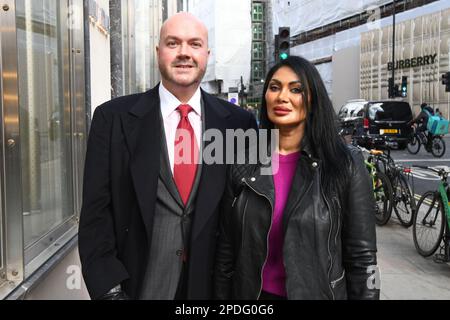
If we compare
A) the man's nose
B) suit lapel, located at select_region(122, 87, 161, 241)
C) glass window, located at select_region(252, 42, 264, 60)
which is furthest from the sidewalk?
glass window, located at select_region(252, 42, 264, 60)

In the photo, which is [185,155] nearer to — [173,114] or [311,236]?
[173,114]

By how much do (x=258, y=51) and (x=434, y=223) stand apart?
217 ft

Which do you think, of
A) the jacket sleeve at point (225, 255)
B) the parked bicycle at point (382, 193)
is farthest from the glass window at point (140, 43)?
the jacket sleeve at point (225, 255)

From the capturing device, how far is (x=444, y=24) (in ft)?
91.1

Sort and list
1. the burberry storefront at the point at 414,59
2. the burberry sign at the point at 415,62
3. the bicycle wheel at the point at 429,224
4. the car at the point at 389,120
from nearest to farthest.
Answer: the bicycle wheel at the point at 429,224 → the car at the point at 389,120 → the burberry storefront at the point at 414,59 → the burberry sign at the point at 415,62

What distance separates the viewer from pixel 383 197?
6.66 metres

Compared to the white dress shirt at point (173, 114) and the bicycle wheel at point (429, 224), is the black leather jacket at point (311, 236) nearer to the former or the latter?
the white dress shirt at point (173, 114)

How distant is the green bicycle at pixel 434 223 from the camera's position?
475 centimetres

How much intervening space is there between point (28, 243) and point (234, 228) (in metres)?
1.29

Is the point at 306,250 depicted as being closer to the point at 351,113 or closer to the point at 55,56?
the point at 55,56

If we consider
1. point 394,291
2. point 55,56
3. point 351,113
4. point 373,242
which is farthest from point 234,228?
point 351,113

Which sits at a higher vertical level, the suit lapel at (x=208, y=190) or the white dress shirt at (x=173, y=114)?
the white dress shirt at (x=173, y=114)

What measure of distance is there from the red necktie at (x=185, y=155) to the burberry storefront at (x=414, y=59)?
92.5 ft

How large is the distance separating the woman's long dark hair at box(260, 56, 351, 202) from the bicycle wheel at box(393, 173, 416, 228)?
4654 mm
